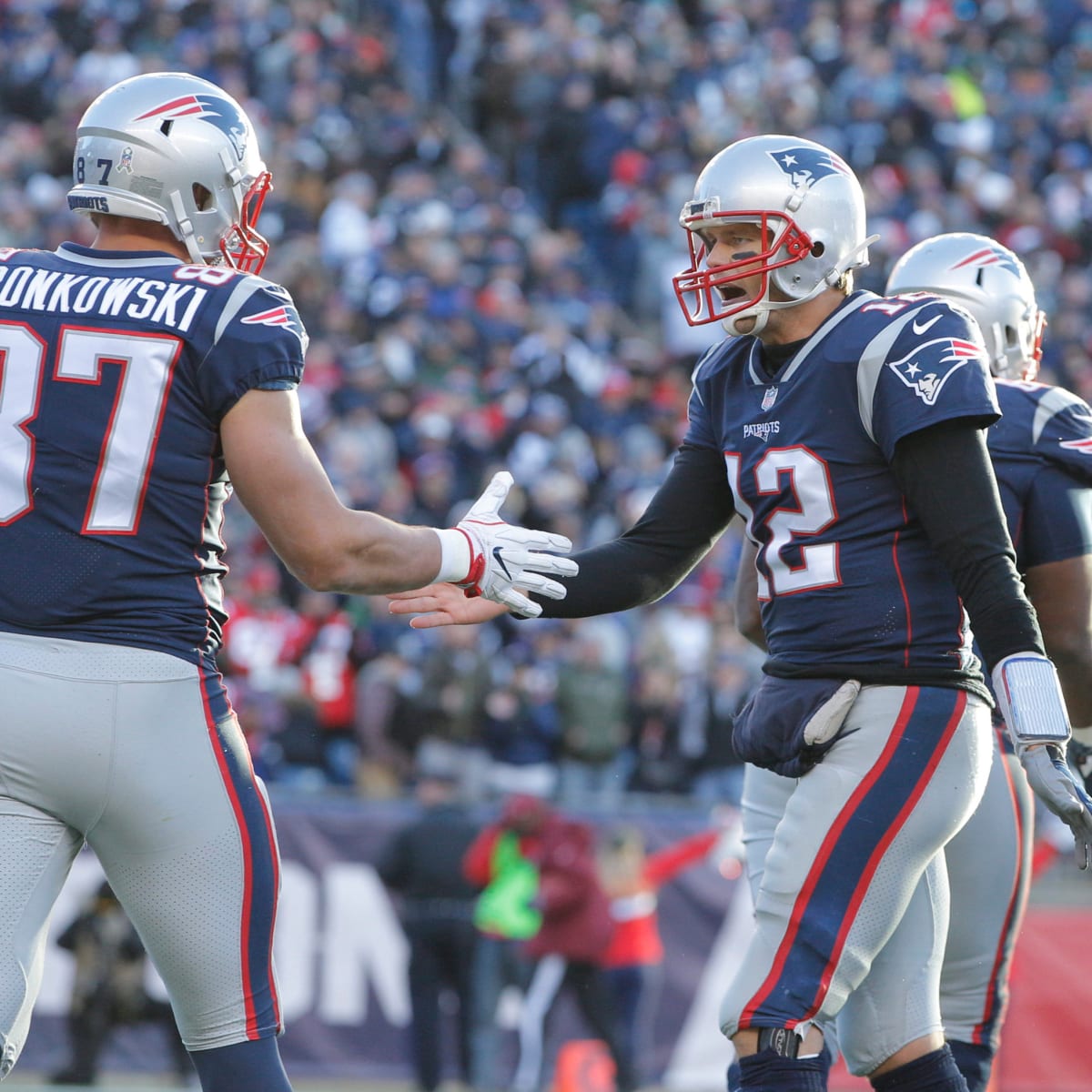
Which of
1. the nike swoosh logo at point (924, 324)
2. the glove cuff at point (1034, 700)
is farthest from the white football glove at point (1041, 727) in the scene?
the nike swoosh logo at point (924, 324)

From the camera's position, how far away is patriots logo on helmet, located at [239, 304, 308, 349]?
3229mm

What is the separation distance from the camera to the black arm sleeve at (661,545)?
4.13 m

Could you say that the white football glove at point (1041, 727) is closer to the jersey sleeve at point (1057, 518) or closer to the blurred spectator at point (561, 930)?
the jersey sleeve at point (1057, 518)

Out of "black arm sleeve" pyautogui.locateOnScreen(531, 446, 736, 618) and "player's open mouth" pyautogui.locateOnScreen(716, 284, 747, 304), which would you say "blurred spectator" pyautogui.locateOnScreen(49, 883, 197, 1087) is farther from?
"player's open mouth" pyautogui.locateOnScreen(716, 284, 747, 304)

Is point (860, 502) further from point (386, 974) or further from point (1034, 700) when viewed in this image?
point (386, 974)

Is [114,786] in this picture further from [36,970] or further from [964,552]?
[964,552]

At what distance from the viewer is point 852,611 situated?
3.62 m

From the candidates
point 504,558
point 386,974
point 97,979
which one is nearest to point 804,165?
point 504,558

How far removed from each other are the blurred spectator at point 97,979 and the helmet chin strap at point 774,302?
5.86 m

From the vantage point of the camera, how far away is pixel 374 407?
492 inches

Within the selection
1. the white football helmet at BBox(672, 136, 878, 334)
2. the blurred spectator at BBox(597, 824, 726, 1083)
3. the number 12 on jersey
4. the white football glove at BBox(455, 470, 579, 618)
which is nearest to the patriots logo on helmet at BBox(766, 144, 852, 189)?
the white football helmet at BBox(672, 136, 878, 334)

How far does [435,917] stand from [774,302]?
5.64 m

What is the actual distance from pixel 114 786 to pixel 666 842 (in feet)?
21.0

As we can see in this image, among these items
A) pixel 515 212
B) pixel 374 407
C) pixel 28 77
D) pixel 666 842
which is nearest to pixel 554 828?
pixel 666 842
